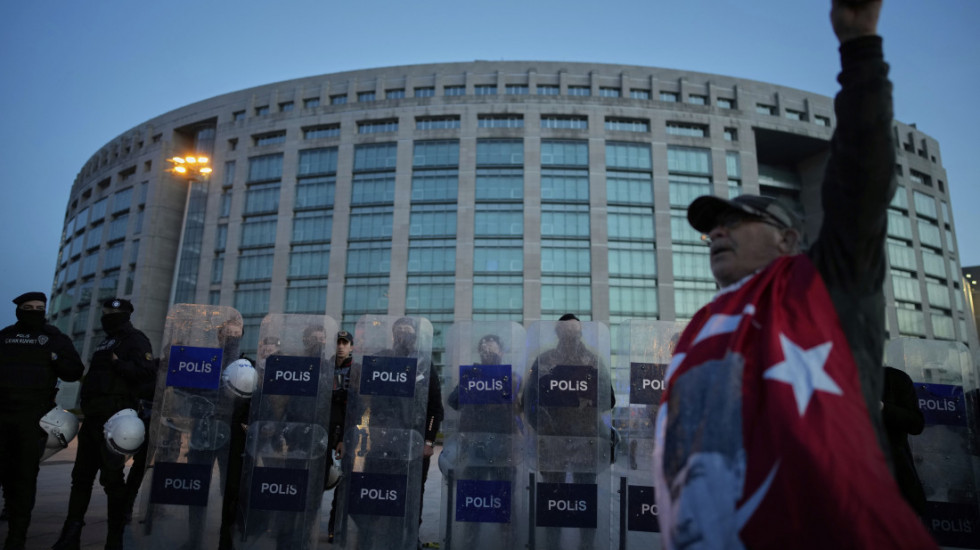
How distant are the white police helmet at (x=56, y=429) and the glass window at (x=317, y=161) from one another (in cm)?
3999

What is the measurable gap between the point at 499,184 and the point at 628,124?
36.2ft

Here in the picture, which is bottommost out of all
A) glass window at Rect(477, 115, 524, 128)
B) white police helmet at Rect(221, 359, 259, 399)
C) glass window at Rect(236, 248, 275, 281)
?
white police helmet at Rect(221, 359, 259, 399)

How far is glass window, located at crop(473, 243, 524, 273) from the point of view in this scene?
40.9m

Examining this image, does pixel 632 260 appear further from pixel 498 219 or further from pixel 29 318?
pixel 29 318

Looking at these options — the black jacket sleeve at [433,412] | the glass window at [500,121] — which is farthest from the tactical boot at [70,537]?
the glass window at [500,121]

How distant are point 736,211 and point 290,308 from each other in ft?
143

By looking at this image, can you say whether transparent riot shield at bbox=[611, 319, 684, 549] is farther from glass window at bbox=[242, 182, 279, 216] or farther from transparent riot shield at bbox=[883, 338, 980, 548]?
glass window at bbox=[242, 182, 279, 216]

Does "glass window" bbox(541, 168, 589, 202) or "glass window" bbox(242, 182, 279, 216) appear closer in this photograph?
"glass window" bbox(541, 168, 589, 202)

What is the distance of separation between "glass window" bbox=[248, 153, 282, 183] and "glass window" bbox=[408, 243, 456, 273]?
1306 centimetres

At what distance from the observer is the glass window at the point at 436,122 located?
43.5 metres

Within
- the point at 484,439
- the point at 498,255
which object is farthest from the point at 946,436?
the point at 498,255

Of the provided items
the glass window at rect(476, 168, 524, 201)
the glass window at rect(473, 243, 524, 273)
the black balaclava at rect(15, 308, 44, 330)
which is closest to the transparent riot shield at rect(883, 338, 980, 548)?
the black balaclava at rect(15, 308, 44, 330)

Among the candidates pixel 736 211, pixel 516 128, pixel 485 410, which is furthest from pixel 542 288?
pixel 736 211

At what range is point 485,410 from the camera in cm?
607
